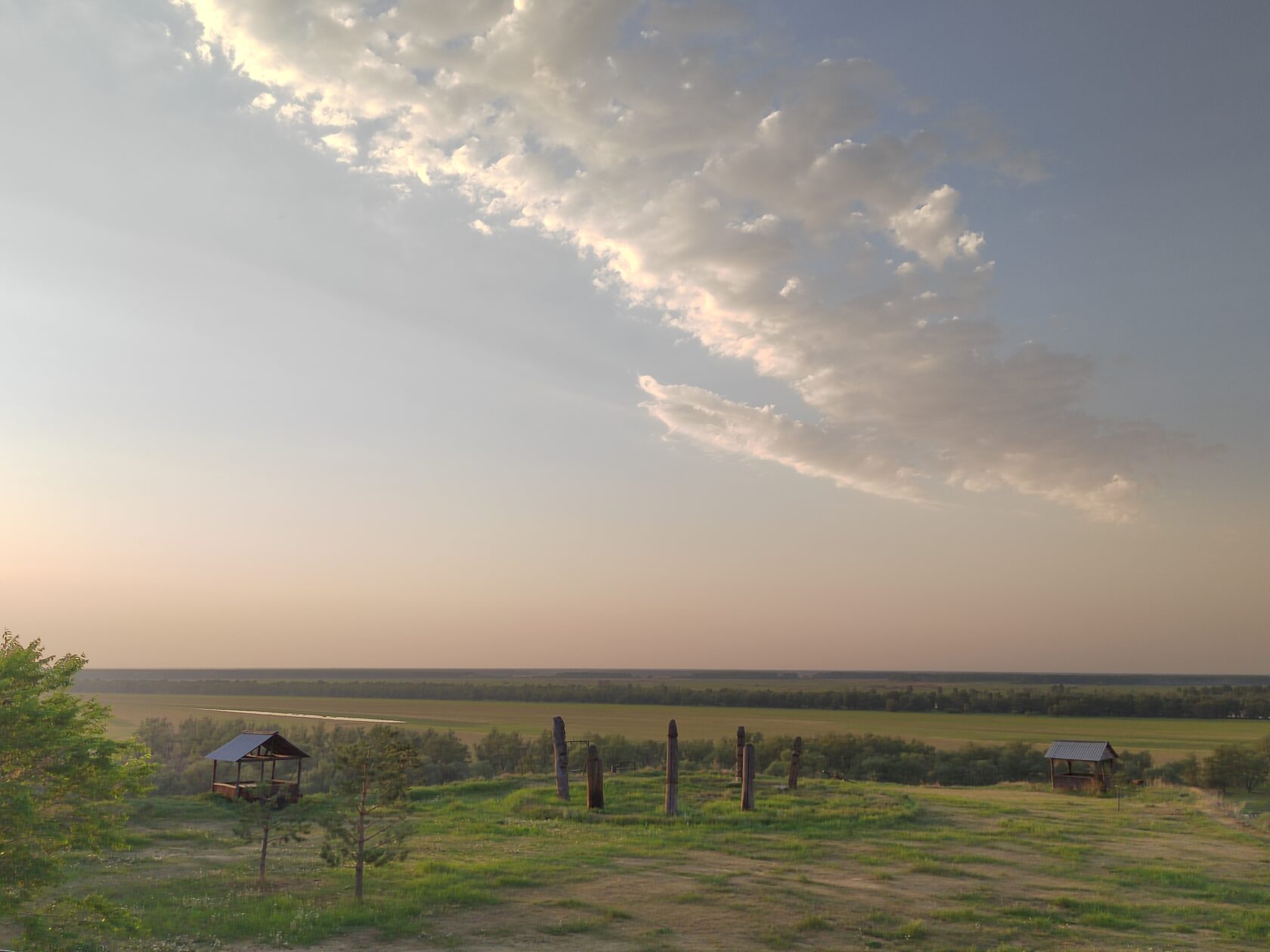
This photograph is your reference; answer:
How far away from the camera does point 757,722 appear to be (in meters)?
127

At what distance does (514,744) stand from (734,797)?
5527cm

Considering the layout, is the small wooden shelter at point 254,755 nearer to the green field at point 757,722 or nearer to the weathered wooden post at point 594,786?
the weathered wooden post at point 594,786

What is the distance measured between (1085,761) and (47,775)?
47.5m

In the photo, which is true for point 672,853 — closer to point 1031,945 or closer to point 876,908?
point 876,908

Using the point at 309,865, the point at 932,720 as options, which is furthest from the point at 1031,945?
the point at 932,720

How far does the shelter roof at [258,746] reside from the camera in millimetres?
36344

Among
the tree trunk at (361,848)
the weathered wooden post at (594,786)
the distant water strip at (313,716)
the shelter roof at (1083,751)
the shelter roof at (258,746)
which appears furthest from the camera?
the distant water strip at (313,716)

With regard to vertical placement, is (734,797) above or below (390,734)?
below

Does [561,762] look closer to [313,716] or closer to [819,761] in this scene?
[819,761]

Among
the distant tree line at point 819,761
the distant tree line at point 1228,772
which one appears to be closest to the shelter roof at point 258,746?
the distant tree line at point 819,761

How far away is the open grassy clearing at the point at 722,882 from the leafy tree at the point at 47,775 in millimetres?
2734

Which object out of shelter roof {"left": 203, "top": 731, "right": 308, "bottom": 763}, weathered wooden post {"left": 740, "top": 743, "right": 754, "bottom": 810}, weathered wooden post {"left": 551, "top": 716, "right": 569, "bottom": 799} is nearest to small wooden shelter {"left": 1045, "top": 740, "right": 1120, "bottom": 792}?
weathered wooden post {"left": 740, "top": 743, "right": 754, "bottom": 810}

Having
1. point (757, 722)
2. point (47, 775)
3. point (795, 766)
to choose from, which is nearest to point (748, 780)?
point (795, 766)

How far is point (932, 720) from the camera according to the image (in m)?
131
